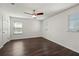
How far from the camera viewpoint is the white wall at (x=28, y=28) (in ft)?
22.4

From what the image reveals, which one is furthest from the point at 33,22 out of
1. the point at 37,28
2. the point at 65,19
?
the point at 65,19

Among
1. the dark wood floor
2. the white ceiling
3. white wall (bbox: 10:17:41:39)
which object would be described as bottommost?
the dark wood floor

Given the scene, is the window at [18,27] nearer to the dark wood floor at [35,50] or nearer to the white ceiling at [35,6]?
the dark wood floor at [35,50]

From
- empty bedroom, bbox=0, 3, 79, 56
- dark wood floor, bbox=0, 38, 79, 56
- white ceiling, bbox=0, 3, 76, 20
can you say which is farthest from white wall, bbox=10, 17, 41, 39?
white ceiling, bbox=0, 3, 76, 20

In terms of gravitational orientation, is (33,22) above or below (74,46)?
above

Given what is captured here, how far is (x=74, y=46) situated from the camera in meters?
3.27

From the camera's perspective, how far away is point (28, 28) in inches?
310

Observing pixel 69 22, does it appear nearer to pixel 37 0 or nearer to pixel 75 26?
pixel 75 26

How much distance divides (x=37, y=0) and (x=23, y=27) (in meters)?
6.61

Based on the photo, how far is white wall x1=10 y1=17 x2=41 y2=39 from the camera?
6.82 m

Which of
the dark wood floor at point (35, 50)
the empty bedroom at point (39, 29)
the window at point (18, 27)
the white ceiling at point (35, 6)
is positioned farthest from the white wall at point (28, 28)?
the white ceiling at point (35, 6)

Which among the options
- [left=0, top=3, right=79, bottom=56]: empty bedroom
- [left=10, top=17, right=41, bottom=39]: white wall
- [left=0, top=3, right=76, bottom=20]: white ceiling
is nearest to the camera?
[left=0, top=3, right=76, bottom=20]: white ceiling

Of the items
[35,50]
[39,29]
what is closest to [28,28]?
[39,29]

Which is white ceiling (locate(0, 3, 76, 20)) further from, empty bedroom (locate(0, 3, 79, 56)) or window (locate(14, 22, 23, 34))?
window (locate(14, 22, 23, 34))
